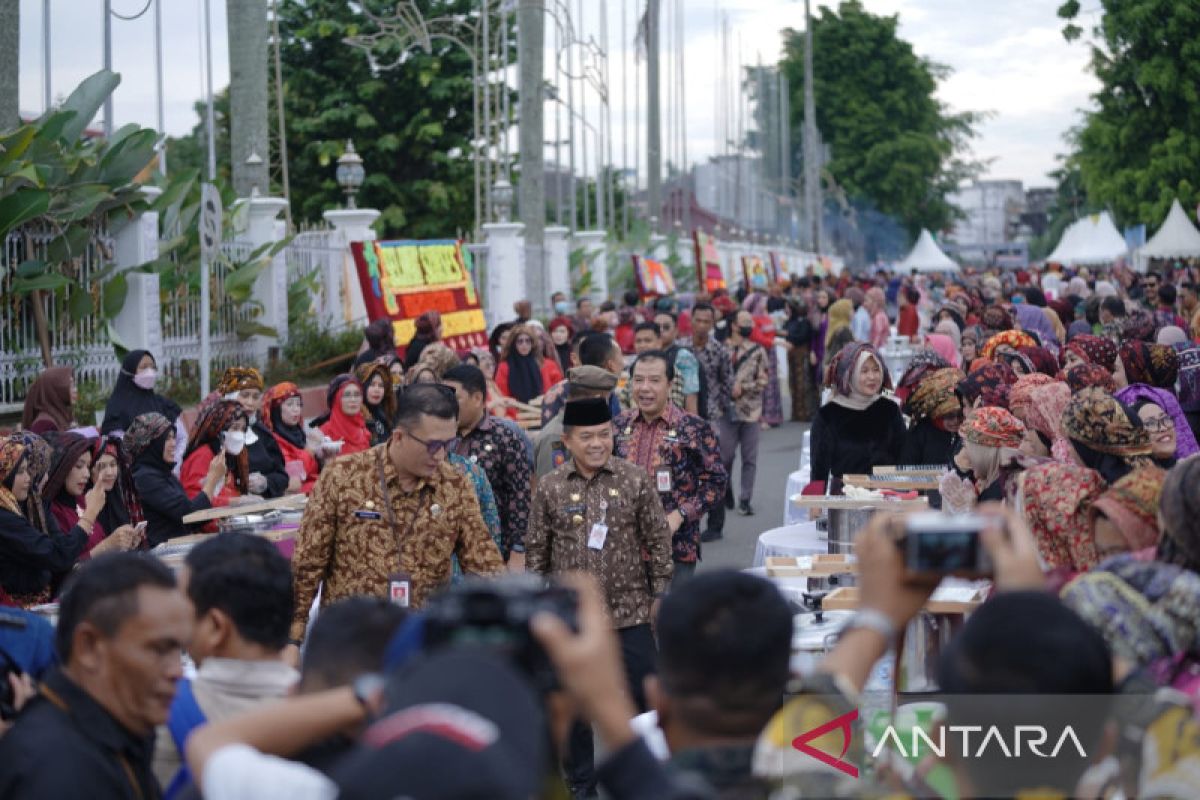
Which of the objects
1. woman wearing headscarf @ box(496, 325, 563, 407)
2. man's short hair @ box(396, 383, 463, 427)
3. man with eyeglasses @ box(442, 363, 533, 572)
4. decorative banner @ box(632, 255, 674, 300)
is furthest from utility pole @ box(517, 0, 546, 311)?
man's short hair @ box(396, 383, 463, 427)

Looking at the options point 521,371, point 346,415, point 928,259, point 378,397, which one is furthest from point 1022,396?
point 928,259

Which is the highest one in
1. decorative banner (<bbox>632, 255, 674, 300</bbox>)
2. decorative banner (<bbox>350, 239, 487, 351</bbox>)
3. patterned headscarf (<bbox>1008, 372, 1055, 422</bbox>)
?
decorative banner (<bbox>632, 255, 674, 300</bbox>)

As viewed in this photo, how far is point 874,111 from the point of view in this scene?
89.8m

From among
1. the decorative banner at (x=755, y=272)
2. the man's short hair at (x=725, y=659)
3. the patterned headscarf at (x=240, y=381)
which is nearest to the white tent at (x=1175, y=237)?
the decorative banner at (x=755, y=272)

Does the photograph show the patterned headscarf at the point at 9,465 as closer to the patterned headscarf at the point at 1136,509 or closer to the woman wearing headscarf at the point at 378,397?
the patterned headscarf at the point at 1136,509

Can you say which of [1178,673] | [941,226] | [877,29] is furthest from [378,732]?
[941,226]

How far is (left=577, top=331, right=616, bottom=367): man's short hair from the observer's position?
425 inches

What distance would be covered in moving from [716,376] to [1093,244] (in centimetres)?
4461

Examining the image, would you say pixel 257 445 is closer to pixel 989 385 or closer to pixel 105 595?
pixel 989 385

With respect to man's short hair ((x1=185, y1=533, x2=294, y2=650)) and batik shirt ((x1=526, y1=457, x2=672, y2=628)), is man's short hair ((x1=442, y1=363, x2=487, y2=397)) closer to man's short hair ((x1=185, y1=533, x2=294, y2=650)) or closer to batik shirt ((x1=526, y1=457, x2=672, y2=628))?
batik shirt ((x1=526, y1=457, x2=672, y2=628))

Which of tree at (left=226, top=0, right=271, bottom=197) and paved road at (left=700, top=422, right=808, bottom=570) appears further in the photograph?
tree at (left=226, top=0, right=271, bottom=197)

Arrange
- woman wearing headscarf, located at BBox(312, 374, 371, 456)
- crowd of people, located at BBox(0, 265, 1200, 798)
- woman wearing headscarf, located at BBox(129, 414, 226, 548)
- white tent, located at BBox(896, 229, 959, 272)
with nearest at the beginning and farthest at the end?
crowd of people, located at BBox(0, 265, 1200, 798), woman wearing headscarf, located at BBox(129, 414, 226, 548), woman wearing headscarf, located at BBox(312, 374, 371, 456), white tent, located at BBox(896, 229, 959, 272)

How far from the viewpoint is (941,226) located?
99000mm

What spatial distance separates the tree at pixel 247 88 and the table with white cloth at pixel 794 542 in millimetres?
12950
